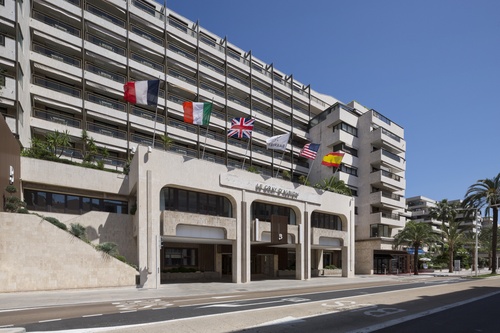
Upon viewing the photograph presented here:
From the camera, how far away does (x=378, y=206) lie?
59688 mm

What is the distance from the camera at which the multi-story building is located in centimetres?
3284

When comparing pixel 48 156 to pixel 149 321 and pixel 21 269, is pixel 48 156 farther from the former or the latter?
pixel 149 321

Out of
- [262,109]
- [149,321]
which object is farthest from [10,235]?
[262,109]

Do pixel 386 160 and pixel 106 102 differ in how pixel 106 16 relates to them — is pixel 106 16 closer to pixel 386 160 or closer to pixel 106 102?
pixel 106 102

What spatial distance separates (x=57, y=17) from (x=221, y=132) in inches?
999

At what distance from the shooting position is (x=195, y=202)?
1286 inches

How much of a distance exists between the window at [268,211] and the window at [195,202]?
3.69 metres

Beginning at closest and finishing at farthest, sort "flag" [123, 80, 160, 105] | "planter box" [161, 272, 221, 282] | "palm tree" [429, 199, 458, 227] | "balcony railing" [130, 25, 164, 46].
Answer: "flag" [123, 80, 160, 105]
"planter box" [161, 272, 221, 282]
"balcony railing" [130, 25, 164, 46]
"palm tree" [429, 199, 458, 227]

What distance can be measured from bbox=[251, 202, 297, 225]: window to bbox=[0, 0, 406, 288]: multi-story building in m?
0.12

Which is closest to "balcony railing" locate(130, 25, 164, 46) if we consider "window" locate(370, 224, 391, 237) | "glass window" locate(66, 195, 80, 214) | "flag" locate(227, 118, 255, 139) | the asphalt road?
"flag" locate(227, 118, 255, 139)

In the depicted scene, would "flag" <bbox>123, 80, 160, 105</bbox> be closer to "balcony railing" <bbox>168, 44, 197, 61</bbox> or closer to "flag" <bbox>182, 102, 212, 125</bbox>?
"flag" <bbox>182, 102, 212, 125</bbox>

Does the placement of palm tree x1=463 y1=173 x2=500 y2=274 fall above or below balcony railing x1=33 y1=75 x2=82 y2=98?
below

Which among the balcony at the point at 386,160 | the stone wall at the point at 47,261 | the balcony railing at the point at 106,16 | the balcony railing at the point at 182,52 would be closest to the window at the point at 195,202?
the stone wall at the point at 47,261

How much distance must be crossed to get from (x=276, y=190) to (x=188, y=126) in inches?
746
